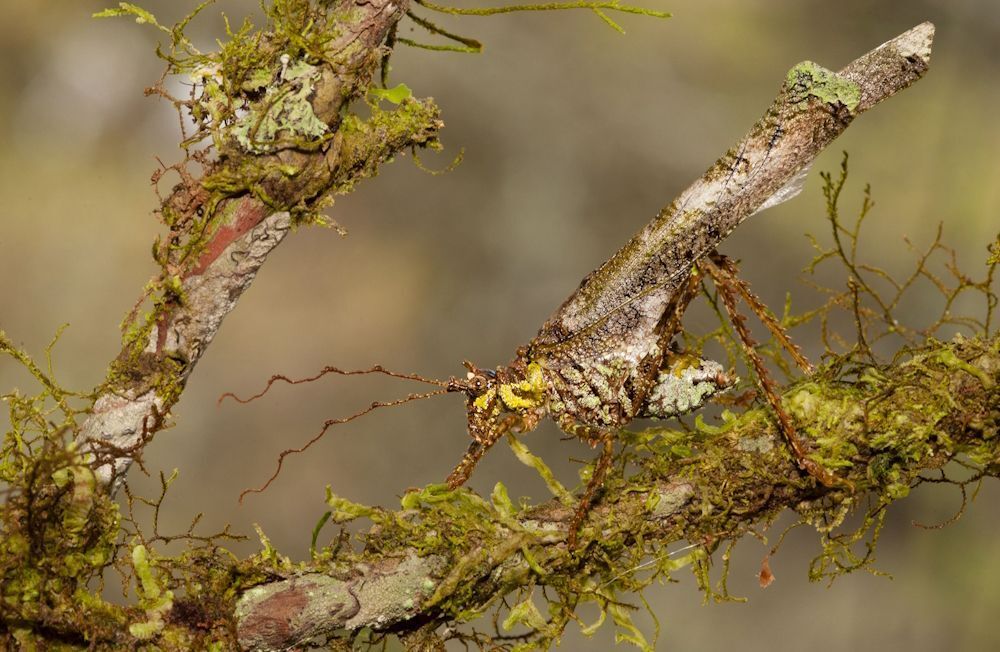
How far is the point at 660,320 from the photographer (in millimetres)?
1231

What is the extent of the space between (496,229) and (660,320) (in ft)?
2.66

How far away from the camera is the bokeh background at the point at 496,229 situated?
1.80 metres

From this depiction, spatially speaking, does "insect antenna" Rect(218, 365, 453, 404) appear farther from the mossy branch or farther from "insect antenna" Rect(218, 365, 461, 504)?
the mossy branch

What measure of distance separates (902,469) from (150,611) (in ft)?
3.17

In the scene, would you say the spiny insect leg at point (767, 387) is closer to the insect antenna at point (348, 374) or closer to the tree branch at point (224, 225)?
the insect antenna at point (348, 374)

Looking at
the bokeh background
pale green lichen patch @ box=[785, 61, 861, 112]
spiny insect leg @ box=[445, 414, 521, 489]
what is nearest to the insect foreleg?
spiny insect leg @ box=[445, 414, 521, 489]

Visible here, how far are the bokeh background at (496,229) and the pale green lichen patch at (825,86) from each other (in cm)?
72

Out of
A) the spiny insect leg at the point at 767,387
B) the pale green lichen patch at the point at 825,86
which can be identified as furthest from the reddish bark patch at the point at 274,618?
the pale green lichen patch at the point at 825,86

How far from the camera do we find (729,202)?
3.89 ft

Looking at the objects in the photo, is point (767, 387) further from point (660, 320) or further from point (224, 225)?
point (224, 225)

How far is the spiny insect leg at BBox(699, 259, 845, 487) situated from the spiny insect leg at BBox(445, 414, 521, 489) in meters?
0.32

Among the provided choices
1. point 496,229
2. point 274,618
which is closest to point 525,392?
point 274,618

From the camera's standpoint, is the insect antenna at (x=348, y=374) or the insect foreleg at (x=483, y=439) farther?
the insect foreleg at (x=483, y=439)

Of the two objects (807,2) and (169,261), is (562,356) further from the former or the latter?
(807,2)
